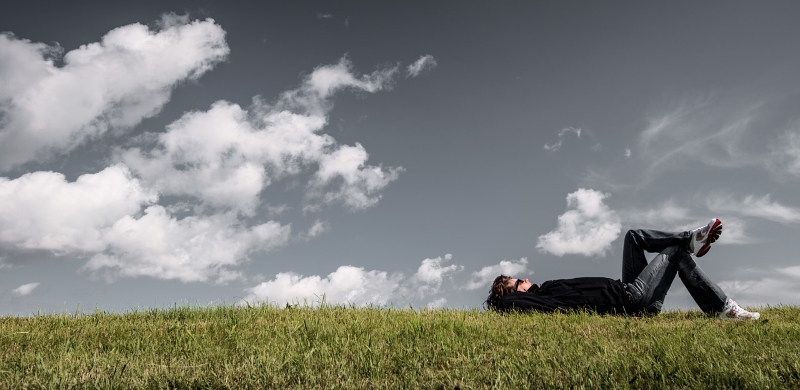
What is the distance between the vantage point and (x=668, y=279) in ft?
28.2

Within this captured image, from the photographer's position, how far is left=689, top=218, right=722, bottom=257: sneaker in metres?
8.06

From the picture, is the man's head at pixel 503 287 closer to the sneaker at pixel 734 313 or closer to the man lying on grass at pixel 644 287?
the man lying on grass at pixel 644 287

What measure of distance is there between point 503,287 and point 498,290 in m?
0.10

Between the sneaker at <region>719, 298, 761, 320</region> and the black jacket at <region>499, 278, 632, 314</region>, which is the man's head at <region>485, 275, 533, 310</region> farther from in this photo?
the sneaker at <region>719, 298, 761, 320</region>

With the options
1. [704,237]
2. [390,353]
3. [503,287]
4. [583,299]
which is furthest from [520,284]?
[390,353]

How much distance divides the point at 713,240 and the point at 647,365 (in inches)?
184

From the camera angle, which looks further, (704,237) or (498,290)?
(498,290)

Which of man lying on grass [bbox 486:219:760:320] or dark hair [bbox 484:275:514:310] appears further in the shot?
dark hair [bbox 484:275:514:310]

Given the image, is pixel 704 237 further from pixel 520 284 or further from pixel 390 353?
pixel 390 353

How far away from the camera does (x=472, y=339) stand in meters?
5.76

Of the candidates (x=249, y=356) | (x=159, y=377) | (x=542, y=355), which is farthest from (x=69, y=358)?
(x=542, y=355)

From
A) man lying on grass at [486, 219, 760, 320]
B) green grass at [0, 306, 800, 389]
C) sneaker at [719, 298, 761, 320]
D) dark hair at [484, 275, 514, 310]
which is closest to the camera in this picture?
green grass at [0, 306, 800, 389]

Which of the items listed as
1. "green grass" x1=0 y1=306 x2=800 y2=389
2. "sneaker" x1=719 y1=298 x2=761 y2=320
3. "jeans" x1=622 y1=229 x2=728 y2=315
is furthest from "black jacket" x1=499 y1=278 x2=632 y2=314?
"sneaker" x1=719 y1=298 x2=761 y2=320

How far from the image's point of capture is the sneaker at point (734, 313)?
26.3 ft
